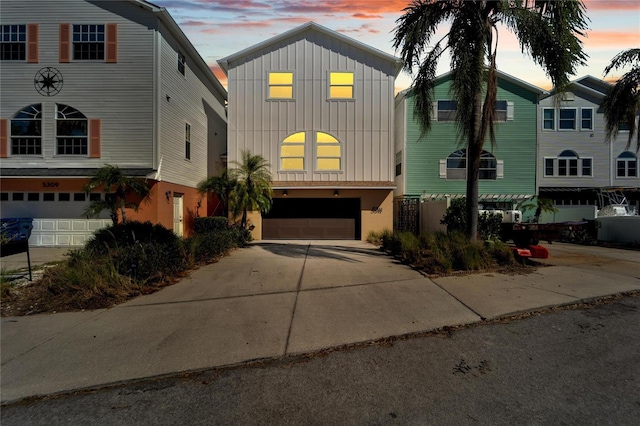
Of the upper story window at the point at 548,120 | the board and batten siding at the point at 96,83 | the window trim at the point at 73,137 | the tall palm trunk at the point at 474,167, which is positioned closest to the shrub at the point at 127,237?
the board and batten siding at the point at 96,83

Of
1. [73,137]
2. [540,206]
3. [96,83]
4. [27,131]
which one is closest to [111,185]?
[73,137]

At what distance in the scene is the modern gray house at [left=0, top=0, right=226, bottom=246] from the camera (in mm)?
13672

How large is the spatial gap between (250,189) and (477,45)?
9.84 meters

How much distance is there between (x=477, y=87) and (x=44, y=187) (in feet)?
50.9

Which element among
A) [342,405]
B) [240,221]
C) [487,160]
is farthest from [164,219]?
[487,160]

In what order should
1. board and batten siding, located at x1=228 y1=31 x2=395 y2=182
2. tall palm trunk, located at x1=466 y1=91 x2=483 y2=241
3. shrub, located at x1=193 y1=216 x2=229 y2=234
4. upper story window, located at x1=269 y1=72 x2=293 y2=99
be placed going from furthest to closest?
upper story window, located at x1=269 y1=72 x2=293 y2=99, board and batten siding, located at x1=228 y1=31 x2=395 y2=182, shrub, located at x1=193 y1=216 x2=229 y2=234, tall palm trunk, located at x1=466 y1=91 x2=483 y2=241

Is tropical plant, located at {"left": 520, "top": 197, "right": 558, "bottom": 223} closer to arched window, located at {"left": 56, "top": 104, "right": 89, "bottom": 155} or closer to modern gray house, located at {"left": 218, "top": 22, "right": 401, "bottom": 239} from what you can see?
modern gray house, located at {"left": 218, "top": 22, "right": 401, "bottom": 239}

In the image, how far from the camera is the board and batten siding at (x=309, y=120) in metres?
17.5

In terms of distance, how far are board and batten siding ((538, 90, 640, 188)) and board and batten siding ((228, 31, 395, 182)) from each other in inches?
461

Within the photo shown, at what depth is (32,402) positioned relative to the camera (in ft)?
10.3

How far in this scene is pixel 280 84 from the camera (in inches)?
695

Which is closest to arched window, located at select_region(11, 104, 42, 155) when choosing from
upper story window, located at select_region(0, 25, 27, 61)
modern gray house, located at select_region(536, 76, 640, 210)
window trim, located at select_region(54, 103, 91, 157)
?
window trim, located at select_region(54, 103, 91, 157)

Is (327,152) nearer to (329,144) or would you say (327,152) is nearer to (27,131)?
(329,144)

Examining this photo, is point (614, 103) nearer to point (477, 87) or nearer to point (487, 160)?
point (487, 160)
